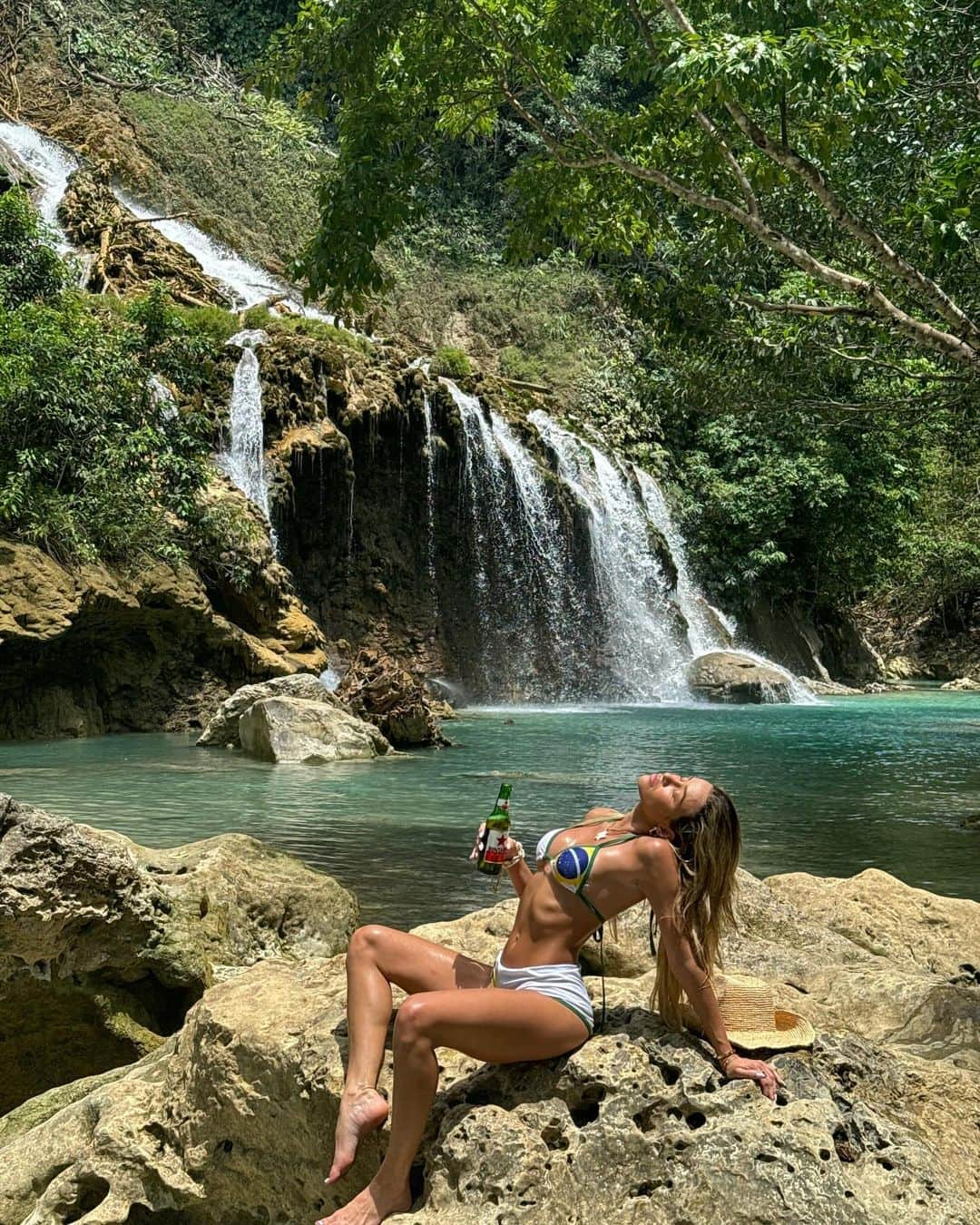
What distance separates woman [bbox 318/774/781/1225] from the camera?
2.68 m

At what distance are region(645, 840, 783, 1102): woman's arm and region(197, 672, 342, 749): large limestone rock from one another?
1199 centimetres

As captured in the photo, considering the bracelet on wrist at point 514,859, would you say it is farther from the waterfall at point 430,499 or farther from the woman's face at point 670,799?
the waterfall at point 430,499

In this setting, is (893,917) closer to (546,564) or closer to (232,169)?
(546,564)

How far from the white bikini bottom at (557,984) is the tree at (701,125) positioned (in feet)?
16.8

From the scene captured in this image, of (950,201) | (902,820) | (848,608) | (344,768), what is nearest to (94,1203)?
(950,201)

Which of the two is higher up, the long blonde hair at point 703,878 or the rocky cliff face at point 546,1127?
the long blonde hair at point 703,878

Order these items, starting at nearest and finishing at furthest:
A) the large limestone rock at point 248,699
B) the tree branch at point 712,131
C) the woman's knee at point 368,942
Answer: the woman's knee at point 368,942, the tree branch at point 712,131, the large limestone rock at point 248,699

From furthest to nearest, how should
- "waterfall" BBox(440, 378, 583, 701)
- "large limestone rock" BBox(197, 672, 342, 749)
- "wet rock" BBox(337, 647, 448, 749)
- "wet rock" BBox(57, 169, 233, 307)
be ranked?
1. "waterfall" BBox(440, 378, 583, 701)
2. "wet rock" BBox(57, 169, 233, 307)
3. "wet rock" BBox(337, 647, 448, 749)
4. "large limestone rock" BBox(197, 672, 342, 749)

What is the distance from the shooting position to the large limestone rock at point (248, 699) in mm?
14805

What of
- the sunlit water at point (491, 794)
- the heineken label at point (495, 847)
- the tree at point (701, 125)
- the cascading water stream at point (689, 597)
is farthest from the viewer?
the cascading water stream at point (689, 597)

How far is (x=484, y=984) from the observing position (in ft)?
10.5

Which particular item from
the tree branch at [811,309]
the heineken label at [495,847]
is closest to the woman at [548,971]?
the heineken label at [495,847]

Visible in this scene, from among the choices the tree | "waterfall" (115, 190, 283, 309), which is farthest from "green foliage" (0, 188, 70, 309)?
"waterfall" (115, 190, 283, 309)

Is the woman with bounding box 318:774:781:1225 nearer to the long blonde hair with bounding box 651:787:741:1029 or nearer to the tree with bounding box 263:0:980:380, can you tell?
the long blonde hair with bounding box 651:787:741:1029
